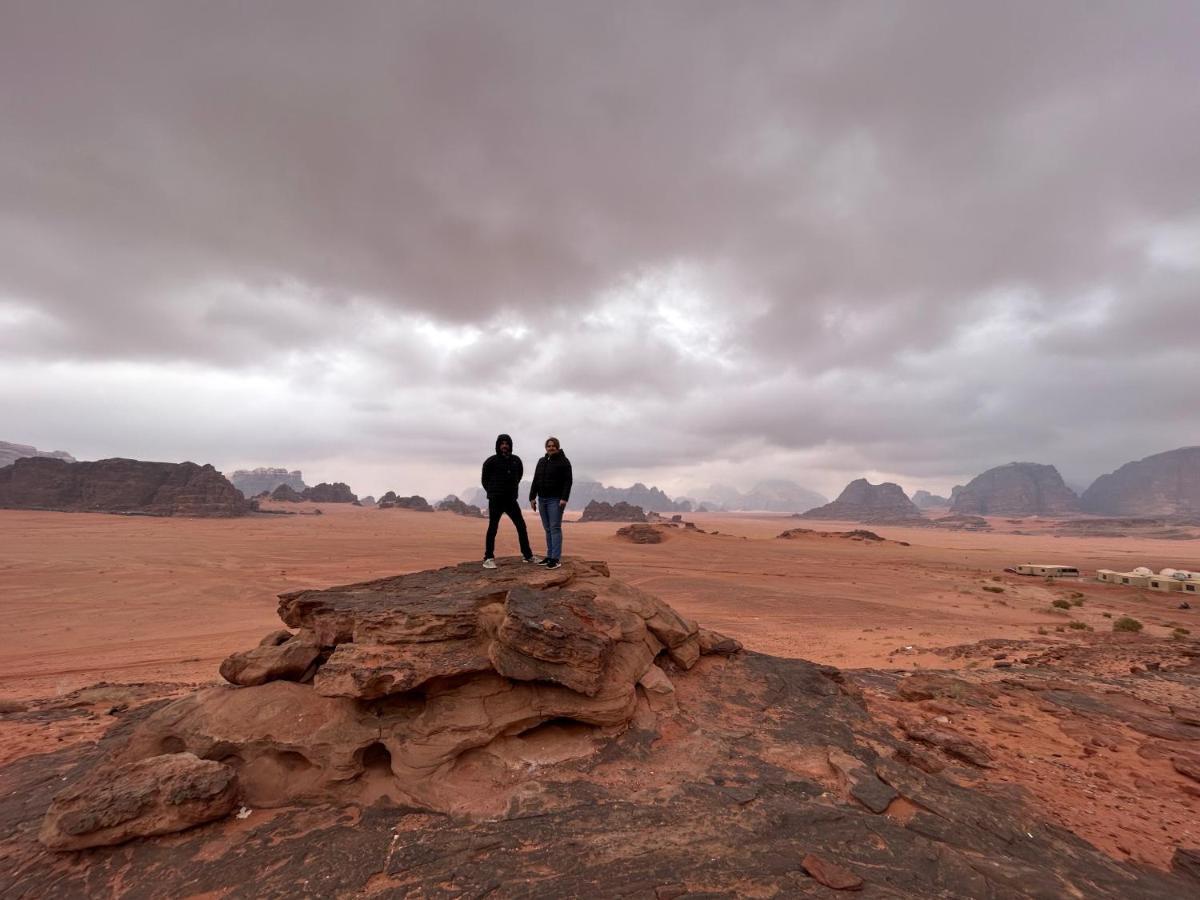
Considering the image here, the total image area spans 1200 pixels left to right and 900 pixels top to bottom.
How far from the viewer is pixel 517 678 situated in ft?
20.4

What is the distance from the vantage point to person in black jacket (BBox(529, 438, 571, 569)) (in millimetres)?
9172

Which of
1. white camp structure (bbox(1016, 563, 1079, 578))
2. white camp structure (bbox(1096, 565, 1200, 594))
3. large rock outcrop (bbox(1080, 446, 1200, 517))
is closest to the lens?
white camp structure (bbox(1096, 565, 1200, 594))

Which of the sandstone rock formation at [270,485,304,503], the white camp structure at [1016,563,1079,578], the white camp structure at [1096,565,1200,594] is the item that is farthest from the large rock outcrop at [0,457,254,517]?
the white camp structure at [1096,565,1200,594]

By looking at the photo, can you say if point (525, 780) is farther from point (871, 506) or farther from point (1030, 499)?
point (1030, 499)

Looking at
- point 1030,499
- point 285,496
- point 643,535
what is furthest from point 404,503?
point 1030,499

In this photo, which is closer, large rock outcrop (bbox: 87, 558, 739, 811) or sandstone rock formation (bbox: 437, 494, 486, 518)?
large rock outcrop (bbox: 87, 558, 739, 811)

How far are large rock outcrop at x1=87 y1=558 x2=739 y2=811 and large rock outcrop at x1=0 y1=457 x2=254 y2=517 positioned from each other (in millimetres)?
77755

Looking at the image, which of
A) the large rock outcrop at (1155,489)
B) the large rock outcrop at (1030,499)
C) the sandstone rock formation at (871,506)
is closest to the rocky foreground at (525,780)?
the sandstone rock formation at (871,506)

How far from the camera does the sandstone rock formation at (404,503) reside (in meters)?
106

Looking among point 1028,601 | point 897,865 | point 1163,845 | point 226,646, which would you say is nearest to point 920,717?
point 1163,845

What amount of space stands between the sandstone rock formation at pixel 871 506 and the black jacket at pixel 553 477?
180 metres

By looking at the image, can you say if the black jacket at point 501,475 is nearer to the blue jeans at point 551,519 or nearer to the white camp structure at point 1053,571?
the blue jeans at point 551,519

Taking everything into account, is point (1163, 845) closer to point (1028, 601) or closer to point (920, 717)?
point (920, 717)

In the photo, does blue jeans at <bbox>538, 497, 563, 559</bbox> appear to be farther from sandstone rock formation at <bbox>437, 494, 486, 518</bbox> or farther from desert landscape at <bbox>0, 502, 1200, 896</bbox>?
sandstone rock formation at <bbox>437, 494, 486, 518</bbox>
